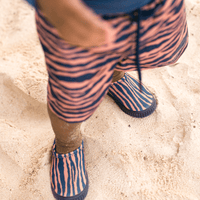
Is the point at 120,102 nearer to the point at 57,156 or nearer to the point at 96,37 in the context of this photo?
the point at 57,156

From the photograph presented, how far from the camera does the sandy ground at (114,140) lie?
86cm

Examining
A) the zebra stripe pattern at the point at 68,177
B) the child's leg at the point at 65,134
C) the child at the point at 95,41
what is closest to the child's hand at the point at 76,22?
the child at the point at 95,41

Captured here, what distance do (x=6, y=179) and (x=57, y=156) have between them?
0.89 ft

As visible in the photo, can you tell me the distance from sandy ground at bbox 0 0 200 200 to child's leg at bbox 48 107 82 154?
0.16 m

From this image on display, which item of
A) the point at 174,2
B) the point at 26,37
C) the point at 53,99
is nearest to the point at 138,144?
the point at 53,99

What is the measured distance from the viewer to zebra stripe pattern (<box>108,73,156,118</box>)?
104cm

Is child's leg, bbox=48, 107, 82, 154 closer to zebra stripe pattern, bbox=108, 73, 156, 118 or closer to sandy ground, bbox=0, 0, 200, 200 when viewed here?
sandy ground, bbox=0, 0, 200, 200

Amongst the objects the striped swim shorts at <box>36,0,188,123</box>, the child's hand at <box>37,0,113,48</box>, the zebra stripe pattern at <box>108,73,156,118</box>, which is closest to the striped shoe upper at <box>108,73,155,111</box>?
the zebra stripe pattern at <box>108,73,156,118</box>

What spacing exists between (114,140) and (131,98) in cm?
25

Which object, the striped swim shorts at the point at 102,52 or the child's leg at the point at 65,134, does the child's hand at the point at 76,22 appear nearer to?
the striped swim shorts at the point at 102,52

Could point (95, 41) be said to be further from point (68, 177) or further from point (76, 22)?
point (68, 177)

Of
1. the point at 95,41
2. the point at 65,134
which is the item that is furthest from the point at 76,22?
the point at 65,134

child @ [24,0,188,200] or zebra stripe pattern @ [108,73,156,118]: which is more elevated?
child @ [24,0,188,200]

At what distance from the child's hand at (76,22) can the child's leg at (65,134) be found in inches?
12.9
